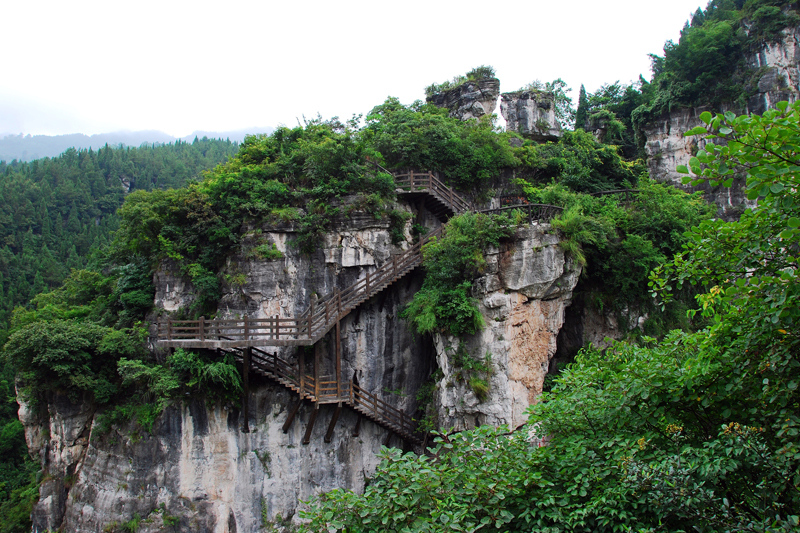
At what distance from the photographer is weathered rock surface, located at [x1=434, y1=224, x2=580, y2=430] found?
1526cm

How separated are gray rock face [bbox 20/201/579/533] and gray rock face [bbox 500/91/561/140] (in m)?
13.5

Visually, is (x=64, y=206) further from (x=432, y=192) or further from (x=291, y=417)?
(x=291, y=417)

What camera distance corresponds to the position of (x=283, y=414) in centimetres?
1616

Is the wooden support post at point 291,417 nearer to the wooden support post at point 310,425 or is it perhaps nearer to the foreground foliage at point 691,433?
the wooden support post at point 310,425

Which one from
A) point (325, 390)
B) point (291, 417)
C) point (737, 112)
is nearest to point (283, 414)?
point (291, 417)

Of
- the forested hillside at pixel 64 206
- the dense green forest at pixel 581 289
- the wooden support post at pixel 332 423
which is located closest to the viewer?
the dense green forest at pixel 581 289

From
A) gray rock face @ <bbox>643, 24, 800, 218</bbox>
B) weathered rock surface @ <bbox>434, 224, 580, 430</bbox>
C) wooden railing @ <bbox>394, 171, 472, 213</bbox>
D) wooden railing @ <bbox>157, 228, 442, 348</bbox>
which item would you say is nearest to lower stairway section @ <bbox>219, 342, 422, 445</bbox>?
wooden railing @ <bbox>157, 228, 442, 348</bbox>

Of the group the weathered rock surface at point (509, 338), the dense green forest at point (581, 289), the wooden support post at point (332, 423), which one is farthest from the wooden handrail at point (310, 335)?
the weathered rock surface at point (509, 338)

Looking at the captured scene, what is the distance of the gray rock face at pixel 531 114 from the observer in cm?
2727

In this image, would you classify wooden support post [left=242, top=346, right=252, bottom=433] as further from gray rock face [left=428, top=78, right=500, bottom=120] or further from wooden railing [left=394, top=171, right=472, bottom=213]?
gray rock face [left=428, top=78, right=500, bottom=120]

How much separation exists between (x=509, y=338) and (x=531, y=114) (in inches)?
658

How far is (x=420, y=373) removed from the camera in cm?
1805

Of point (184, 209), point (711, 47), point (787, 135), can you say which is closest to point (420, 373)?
point (184, 209)

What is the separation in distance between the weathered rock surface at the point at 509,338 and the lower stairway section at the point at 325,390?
1844 millimetres
